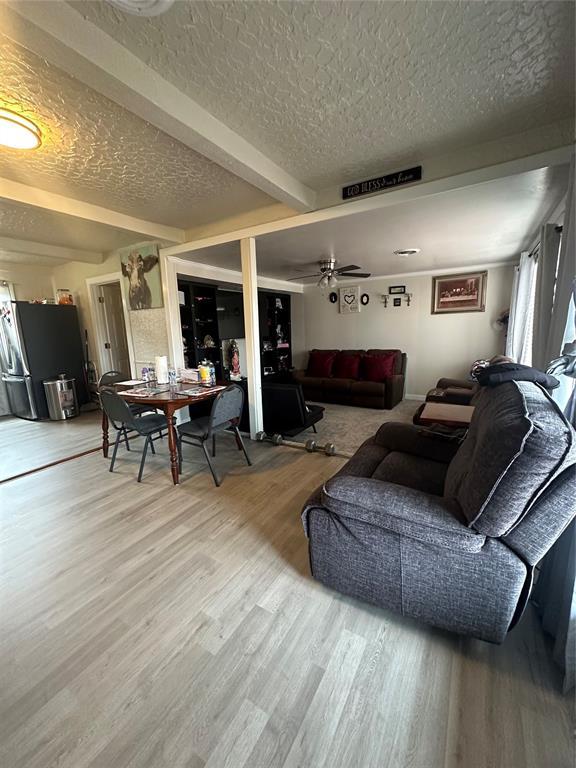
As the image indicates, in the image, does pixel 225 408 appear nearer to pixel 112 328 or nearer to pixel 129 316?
pixel 129 316

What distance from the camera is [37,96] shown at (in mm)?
1509

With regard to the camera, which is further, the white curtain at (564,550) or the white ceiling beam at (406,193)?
the white ceiling beam at (406,193)

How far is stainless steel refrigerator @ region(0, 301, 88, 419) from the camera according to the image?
4.42 m

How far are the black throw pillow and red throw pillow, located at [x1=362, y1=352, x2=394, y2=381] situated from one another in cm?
330

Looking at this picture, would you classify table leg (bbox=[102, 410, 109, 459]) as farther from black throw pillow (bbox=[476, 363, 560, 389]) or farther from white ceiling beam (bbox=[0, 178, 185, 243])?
black throw pillow (bbox=[476, 363, 560, 389])

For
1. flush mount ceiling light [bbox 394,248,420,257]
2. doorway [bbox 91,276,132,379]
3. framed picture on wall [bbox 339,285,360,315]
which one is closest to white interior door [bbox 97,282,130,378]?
doorway [bbox 91,276,132,379]

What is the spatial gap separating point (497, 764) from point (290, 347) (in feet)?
20.4

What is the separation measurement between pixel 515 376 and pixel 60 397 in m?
5.55

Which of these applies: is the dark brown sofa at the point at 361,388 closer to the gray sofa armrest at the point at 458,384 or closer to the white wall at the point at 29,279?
the gray sofa armrest at the point at 458,384

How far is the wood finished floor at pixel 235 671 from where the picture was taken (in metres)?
0.94

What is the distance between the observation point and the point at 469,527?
110 cm

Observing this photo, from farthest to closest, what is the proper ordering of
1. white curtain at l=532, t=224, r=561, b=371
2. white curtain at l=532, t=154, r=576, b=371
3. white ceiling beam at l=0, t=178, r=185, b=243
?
white ceiling beam at l=0, t=178, r=185, b=243 → white curtain at l=532, t=224, r=561, b=371 → white curtain at l=532, t=154, r=576, b=371

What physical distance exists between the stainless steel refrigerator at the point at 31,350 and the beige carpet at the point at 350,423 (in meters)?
4.03

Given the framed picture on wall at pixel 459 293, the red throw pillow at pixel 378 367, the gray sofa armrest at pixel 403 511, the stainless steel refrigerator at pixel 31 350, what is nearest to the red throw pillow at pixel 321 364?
the red throw pillow at pixel 378 367
